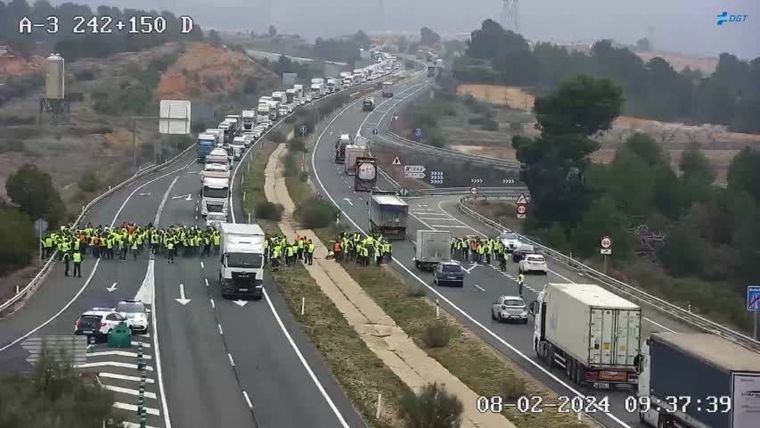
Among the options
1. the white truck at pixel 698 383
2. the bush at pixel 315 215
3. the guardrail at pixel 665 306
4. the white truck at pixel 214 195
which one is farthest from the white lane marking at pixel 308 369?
the bush at pixel 315 215

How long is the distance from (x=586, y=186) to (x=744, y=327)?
3664 cm

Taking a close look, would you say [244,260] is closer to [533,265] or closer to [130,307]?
[130,307]

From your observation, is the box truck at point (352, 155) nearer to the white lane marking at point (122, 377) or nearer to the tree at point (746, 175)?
the tree at point (746, 175)

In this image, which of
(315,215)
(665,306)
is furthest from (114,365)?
(315,215)

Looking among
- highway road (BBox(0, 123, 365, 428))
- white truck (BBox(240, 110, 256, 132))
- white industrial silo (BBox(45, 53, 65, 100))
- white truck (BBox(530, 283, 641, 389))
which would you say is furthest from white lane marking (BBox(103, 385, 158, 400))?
white truck (BBox(240, 110, 256, 132))

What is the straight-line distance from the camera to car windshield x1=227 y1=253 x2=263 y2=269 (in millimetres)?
49719

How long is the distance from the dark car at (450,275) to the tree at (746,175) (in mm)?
37580

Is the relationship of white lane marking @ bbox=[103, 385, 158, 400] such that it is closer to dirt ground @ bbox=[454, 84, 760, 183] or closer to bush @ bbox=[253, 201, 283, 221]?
bush @ bbox=[253, 201, 283, 221]

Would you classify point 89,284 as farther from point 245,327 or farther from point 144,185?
point 144,185

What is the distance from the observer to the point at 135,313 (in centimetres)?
4241

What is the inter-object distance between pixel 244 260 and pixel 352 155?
58146 millimetres

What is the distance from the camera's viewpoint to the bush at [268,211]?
81750 millimetres

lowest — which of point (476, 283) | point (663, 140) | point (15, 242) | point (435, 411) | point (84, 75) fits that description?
point (476, 283)

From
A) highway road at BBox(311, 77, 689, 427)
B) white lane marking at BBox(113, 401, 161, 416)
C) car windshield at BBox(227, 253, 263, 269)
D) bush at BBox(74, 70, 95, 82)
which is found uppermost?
bush at BBox(74, 70, 95, 82)
